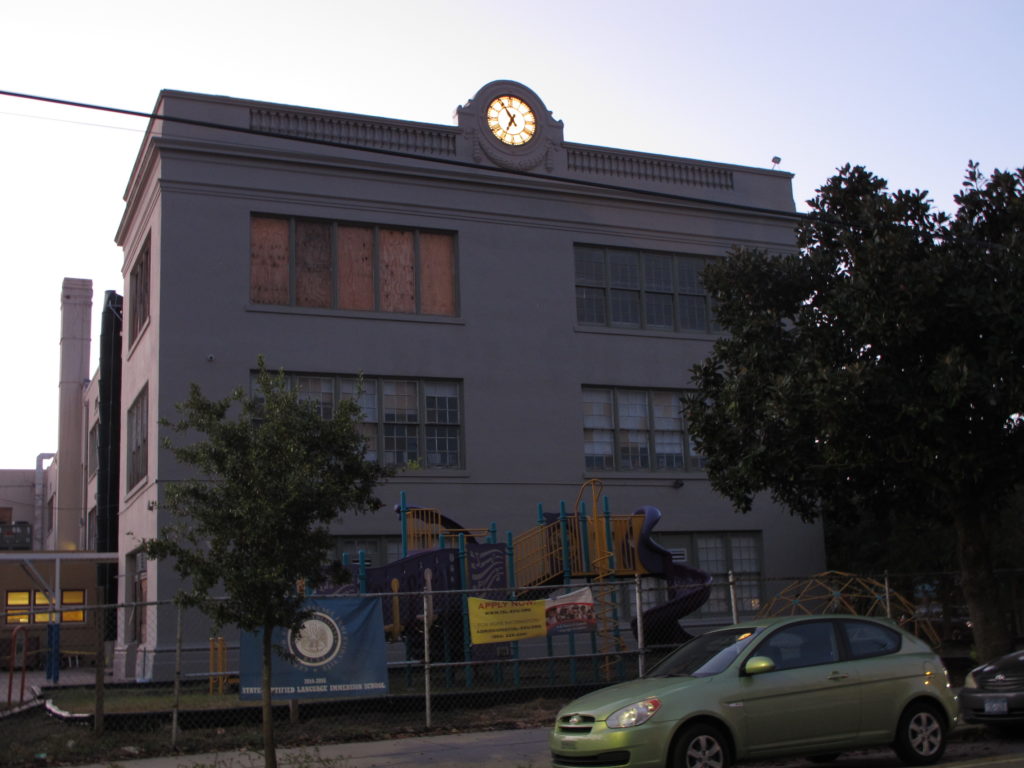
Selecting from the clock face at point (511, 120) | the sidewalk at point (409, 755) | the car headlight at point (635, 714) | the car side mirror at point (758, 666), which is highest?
the clock face at point (511, 120)

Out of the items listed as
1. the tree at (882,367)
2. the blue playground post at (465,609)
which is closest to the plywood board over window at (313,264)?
the blue playground post at (465,609)

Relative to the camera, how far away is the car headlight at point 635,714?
9.95m

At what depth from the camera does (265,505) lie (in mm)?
10547

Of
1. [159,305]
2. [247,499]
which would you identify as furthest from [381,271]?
[247,499]

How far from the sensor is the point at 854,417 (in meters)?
14.3

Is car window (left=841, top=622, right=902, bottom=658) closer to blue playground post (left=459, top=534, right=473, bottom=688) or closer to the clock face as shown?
blue playground post (left=459, top=534, right=473, bottom=688)

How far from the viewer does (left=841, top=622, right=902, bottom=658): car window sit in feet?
36.9

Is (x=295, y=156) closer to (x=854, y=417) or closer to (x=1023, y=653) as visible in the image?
(x=854, y=417)

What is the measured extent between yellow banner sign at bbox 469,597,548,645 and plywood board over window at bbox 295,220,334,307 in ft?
32.6

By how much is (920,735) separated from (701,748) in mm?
2734

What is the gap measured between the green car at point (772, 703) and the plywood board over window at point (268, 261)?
46.1 feet

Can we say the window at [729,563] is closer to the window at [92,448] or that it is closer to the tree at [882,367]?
the tree at [882,367]

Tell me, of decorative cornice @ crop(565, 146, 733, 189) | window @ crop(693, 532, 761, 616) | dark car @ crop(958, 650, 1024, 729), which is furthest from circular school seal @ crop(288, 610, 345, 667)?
decorative cornice @ crop(565, 146, 733, 189)

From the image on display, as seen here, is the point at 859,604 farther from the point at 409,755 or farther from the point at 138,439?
the point at 138,439
